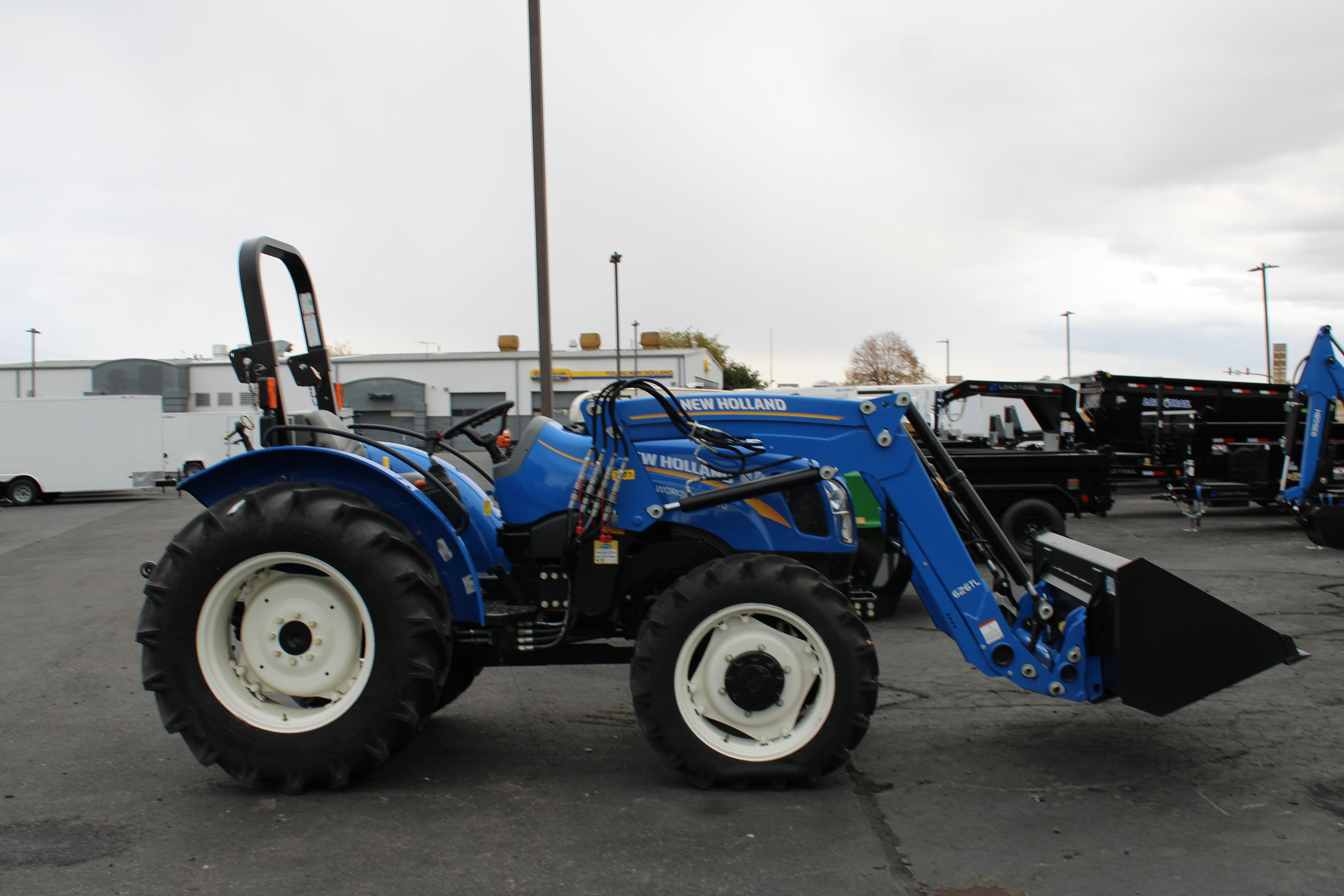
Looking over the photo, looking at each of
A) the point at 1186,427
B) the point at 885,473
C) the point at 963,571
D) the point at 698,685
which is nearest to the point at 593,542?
the point at 698,685

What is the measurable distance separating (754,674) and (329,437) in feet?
7.34

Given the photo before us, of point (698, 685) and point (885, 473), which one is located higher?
point (885, 473)

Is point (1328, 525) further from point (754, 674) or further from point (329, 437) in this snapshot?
point (329, 437)

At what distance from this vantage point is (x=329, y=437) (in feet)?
14.1

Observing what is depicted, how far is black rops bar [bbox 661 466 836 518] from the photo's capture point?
3.85 m

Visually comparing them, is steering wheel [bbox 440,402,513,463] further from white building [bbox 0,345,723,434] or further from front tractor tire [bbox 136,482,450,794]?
white building [bbox 0,345,723,434]

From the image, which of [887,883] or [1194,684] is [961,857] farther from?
[1194,684]

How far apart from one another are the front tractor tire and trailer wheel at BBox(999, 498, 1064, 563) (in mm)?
8908

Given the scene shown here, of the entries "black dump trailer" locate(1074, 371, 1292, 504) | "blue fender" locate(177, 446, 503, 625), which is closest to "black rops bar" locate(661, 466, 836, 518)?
"blue fender" locate(177, 446, 503, 625)

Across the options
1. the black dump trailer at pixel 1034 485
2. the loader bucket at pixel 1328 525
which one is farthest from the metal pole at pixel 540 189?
the loader bucket at pixel 1328 525

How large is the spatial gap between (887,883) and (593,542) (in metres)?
1.77

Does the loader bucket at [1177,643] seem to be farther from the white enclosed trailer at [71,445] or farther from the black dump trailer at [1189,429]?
the white enclosed trailer at [71,445]

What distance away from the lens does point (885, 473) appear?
159 inches

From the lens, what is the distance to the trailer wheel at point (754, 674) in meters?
3.62
